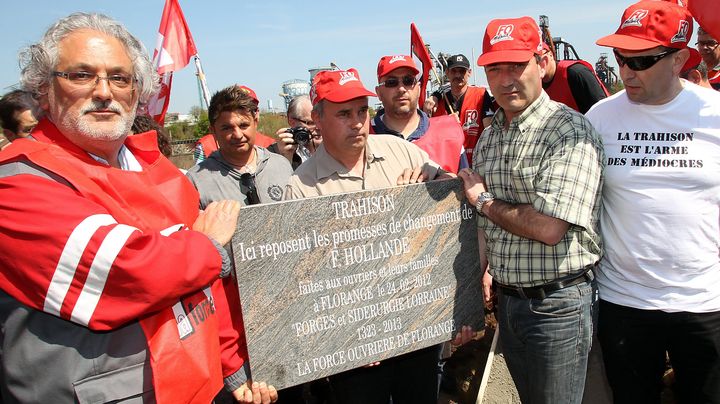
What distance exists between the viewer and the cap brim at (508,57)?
85.9 inches

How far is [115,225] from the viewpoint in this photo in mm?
1593

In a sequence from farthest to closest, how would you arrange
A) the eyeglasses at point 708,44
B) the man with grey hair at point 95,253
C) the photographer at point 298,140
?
the eyeglasses at point 708,44 < the photographer at point 298,140 < the man with grey hair at point 95,253

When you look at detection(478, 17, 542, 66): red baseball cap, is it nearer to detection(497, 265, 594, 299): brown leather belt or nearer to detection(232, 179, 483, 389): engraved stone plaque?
detection(232, 179, 483, 389): engraved stone plaque

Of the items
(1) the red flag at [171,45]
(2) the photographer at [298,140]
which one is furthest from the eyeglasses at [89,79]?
(1) the red flag at [171,45]

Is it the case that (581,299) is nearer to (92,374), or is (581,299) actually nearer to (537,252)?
(537,252)

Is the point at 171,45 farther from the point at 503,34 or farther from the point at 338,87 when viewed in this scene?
the point at 503,34

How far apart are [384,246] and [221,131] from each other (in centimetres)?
186

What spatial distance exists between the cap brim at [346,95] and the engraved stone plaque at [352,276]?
0.58 meters

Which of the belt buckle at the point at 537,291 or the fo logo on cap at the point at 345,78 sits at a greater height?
the fo logo on cap at the point at 345,78

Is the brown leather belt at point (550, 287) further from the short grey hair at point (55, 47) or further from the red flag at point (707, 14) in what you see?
the short grey hair at point (55, 47)

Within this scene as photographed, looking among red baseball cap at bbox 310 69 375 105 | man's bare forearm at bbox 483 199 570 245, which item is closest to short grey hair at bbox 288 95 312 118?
red baseball cap at bbox 310 69 375 105

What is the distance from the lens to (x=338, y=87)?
266cm

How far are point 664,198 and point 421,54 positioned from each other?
3.01 metres

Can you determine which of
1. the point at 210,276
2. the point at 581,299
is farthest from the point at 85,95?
the point at 581,299
